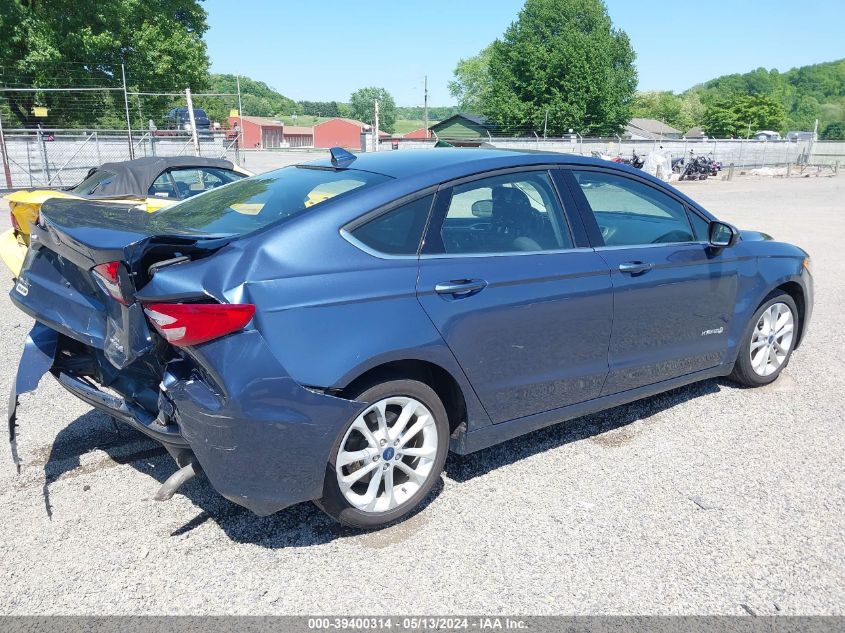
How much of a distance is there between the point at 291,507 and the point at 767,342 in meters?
3.49

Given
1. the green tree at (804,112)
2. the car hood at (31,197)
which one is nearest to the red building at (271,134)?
the green tree at (804,112)

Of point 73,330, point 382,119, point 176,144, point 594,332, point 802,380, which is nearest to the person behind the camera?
point 73,330

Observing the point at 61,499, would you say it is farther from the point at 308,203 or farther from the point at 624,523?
the point at 624,523

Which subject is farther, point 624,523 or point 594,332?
point 594,332

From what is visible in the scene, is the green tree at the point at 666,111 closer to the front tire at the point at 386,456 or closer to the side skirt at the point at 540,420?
the side skirt at the point at 540,420

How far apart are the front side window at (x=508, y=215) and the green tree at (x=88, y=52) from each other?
88.0ft

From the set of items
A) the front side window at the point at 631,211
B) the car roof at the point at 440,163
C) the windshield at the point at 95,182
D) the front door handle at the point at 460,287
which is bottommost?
the windshield at the point at 95,182

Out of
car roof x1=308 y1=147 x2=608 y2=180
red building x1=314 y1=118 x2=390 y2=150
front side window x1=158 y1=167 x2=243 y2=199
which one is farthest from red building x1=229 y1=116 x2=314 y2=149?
car roof x1=308 y1=147 x2=608 y2=180

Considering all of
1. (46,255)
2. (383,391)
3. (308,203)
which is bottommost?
(383,391)

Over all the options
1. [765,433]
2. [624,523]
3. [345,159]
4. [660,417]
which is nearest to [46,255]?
[345,159]

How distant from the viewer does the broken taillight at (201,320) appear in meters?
2.59

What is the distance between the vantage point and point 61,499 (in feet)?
11.0

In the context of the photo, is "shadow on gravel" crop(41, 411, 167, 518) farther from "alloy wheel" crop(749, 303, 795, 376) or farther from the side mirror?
"alloy wheel" crop(749, 303, 795, 376)

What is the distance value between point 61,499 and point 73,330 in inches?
34.2
